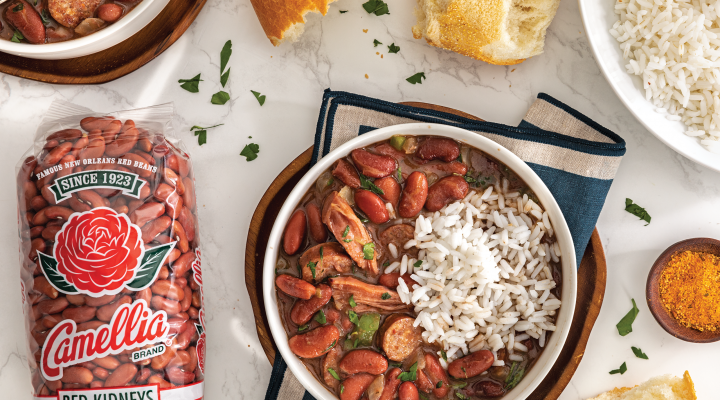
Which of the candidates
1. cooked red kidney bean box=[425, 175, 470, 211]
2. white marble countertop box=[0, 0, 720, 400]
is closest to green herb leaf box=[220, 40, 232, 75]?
white marble countertop box=[0, 0, 720, 400]

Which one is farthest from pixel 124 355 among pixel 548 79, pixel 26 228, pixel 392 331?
pixel 548 79

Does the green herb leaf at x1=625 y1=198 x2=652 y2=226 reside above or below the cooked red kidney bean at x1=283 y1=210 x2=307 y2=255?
below

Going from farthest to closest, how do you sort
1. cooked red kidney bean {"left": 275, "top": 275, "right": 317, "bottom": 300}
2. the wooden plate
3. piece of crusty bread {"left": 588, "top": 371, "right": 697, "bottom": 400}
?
the wooden plate → piece of crusty bread {"left": 588, "top": 371, "right": 697, "bottom": 400} → cooked red kidney bean {"left": 275, "top": 275, "right": 317, "bottom": 300}

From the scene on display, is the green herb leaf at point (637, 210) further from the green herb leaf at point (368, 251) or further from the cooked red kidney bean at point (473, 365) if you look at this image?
the green herb leaf at point (368, 251)

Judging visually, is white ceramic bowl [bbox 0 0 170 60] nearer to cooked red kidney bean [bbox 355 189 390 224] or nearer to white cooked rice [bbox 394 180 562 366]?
cooked red kidney bean [bbox 355 189 390 224]

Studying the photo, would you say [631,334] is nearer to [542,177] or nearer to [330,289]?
[542,177]

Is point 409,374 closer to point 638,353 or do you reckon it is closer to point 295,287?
point 295,287

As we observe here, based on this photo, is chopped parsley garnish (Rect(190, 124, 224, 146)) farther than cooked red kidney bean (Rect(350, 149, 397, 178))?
Yes

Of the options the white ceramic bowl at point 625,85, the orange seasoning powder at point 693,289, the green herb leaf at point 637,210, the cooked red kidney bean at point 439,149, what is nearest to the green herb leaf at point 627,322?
the orange seasoning powder at point 693,289
